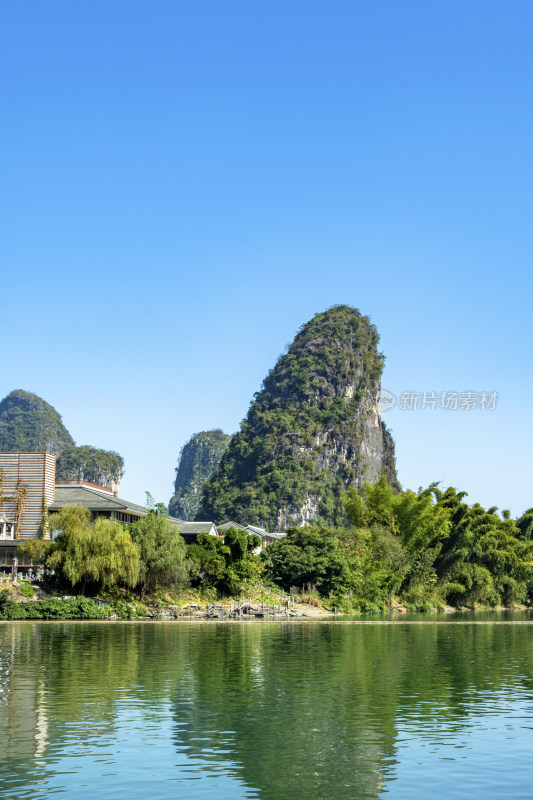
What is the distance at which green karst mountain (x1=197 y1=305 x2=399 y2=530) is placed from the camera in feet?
458

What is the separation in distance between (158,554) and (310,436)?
101568 millimetres

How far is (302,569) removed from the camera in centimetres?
5528

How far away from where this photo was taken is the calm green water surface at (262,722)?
35.7 feet

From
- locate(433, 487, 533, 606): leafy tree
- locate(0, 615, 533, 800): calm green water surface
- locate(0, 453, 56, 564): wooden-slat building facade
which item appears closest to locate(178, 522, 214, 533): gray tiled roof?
locate(0, 453, 56, 564): wooden-slat building facade

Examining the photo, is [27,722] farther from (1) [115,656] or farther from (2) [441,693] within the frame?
(1) [115,656]

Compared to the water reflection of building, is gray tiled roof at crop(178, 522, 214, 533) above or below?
above

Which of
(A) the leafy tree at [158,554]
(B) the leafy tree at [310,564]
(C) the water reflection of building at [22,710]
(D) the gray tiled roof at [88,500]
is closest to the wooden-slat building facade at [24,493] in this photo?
(D) the gray tiled roof at [88,500]

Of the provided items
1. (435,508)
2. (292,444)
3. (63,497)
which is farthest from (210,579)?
(292,444)

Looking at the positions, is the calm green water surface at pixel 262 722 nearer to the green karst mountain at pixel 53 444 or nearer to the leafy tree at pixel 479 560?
the leafy tree at pixel 479 560

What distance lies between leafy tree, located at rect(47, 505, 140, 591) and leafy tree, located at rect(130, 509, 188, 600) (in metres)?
1.10

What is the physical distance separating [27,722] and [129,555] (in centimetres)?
3083

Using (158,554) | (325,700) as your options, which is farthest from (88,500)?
(325,700)

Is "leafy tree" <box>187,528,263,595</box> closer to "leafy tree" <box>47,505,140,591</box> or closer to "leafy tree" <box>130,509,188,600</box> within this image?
"leafy tree" <box>130,509,188,600</box>

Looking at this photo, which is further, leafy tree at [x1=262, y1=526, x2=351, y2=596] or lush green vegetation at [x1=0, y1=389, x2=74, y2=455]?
lush green vegetation at [x1=0, y1=389, x2=74, y2=455]
